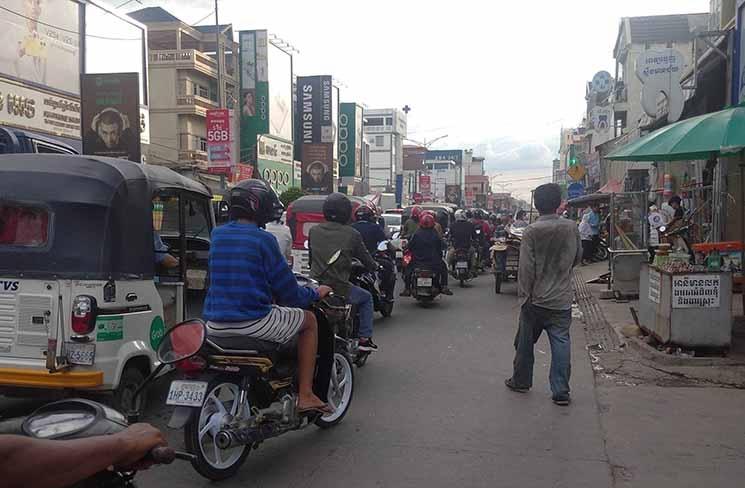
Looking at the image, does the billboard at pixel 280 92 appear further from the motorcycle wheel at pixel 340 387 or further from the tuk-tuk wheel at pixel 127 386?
the tuk-tuk wheel at pixel 127 386

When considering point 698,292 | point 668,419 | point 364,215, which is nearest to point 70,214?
point 668,419

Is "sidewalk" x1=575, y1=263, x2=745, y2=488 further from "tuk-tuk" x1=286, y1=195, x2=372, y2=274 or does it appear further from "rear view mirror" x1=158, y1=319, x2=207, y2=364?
"tuk-tuk" x1=286, y1=195, x2=372, y2=274

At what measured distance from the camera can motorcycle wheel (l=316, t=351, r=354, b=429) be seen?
542cm

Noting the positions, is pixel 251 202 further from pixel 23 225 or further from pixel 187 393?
pixel 23 225

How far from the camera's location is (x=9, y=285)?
4.89 metres

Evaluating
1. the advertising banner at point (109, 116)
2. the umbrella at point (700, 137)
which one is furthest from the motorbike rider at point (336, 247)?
the advertising banner at point (109, 116)

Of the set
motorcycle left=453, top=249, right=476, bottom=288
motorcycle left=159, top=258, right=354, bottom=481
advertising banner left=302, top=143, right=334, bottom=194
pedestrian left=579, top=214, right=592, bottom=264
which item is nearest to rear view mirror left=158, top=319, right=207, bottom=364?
motorcycle left=159, top=258, right=354, bottom=481

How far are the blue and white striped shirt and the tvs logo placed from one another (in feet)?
4.77

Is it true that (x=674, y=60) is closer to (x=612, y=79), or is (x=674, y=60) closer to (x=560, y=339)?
(x=560, y=339)

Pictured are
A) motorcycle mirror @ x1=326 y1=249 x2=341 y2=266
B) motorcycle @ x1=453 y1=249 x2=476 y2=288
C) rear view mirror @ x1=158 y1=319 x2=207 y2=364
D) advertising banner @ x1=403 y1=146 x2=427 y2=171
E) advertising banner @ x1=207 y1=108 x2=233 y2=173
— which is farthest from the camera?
advertising banner @ x1=403 y1=146 x2=427 y2=171

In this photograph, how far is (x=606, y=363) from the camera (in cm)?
757

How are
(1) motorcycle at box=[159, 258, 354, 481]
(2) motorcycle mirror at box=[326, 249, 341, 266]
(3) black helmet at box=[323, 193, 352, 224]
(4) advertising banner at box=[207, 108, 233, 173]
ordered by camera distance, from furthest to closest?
(4) advertising banner at box=[207, 108, 233, 173], (3) black helmet at box=[323, 193, 352, 224], (2) motorcycle mirror at box=[326, 249, 341, 266], (1) motorcycle at box=[159, 258, 354, 481]

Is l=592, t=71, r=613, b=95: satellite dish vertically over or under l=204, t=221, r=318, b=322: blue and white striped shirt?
over

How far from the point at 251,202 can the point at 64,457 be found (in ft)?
9.68
